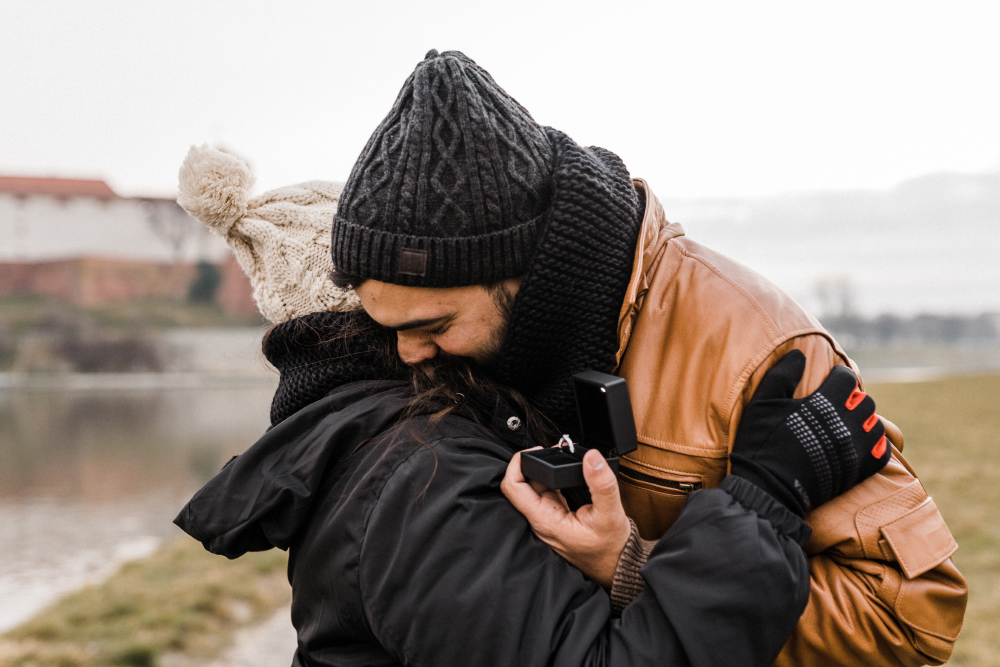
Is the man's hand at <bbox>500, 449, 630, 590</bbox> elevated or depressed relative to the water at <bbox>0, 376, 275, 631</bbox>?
Result: elevated

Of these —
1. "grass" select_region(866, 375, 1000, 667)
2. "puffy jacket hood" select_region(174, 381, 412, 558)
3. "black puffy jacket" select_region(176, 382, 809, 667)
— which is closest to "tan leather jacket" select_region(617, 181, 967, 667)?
"black puffy jacket" select_region(176, 382, 809, 667)

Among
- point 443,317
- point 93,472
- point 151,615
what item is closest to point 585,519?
point 443,317

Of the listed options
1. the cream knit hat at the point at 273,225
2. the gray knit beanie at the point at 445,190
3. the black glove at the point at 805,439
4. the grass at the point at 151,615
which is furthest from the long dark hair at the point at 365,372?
the grass at the point at 151,615

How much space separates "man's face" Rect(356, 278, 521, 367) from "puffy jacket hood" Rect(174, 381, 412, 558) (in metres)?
0.15

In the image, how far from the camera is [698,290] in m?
1.75

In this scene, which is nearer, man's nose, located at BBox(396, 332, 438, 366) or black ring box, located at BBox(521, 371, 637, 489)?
black ring box, located at BBox(521, 371, 637, 489)

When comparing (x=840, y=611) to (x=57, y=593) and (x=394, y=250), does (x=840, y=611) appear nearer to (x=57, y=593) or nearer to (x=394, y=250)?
(x=394, y=250)

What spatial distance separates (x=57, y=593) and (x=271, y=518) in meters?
8.62

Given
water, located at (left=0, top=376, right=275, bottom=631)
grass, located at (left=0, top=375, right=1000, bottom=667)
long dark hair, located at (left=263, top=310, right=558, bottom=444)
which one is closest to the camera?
long dark hair, located at (left=263, top=310, right=558, bottom=444)

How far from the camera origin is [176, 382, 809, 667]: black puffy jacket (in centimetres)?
131

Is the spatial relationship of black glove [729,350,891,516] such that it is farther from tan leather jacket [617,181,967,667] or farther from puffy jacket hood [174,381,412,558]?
puffy jacket hood [174,381,412,558]

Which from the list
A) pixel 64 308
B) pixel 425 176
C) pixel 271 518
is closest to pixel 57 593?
pixel 271 518


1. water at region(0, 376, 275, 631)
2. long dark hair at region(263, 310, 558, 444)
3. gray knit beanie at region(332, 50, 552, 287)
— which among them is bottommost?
water at region(0, 376, 275, 631)

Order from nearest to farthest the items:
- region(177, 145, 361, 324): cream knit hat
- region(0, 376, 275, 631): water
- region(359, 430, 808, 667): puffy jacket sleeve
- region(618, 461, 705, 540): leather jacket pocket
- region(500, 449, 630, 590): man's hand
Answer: region(359, 430, 808, 667): puffy jacket sleeve → region(500, 449, 630, 590): man's hand → region(618, 461, 705, 540): leather jacket pocket → region(177, 145, 361, 324): cream knit hat → region(0, 376, 275, 631): water
